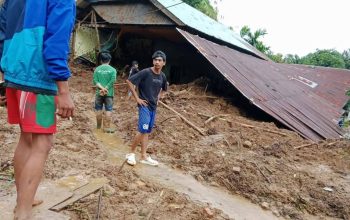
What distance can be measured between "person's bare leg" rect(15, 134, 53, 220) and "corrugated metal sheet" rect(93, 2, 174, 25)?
9360 mm

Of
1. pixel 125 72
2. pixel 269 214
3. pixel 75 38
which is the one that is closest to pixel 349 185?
pixel 269 214

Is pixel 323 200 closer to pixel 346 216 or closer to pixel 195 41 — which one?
pixel 346 216

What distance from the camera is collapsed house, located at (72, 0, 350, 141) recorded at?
30.3ft

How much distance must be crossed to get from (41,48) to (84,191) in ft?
5.51

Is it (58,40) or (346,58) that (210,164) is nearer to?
(58,40)

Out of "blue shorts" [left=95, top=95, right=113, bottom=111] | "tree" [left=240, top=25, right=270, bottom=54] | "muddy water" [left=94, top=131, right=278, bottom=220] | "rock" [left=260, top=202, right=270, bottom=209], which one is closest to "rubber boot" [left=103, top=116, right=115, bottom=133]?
"blue shorts" [left=95, top=95, right=113, bottom=111]

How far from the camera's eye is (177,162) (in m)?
5.41

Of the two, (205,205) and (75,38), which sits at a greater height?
(75,38)

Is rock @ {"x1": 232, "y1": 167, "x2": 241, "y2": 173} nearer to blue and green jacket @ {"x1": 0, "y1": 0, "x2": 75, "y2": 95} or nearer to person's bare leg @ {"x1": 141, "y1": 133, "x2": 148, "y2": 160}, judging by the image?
person's bare leg @ {"x1": 141, "y1": 133, "x2": 148, "y2": 160}

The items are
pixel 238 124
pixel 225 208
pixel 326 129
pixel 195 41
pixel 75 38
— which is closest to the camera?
pixel 225 208

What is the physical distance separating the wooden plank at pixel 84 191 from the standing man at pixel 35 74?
63 cm

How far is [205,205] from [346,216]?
203 centimetres

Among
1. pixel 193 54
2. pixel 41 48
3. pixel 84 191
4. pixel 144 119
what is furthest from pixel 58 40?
pixel 193 54

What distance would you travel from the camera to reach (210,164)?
532cm
